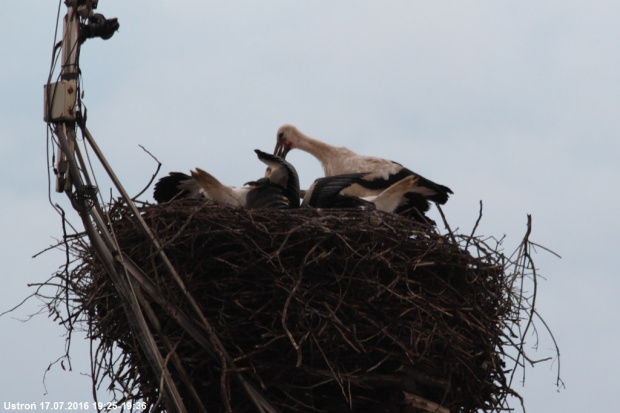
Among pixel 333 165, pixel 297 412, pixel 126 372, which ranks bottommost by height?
pixel 297 412

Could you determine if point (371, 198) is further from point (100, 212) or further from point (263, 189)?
point (100, 212)

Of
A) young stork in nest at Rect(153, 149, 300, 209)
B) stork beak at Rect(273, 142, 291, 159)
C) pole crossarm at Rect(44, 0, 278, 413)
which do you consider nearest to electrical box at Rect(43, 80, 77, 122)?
pole crossarm at Rect(44, 0, 278, 413)

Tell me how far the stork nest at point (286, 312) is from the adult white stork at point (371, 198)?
2.20ft

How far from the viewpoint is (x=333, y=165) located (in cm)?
834

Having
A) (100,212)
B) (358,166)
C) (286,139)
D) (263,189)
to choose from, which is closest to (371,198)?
(263,189)

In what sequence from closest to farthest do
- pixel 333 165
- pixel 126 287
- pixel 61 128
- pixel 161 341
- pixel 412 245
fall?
1. pixel 61 128
2. pixel 126 287
3. pixel 161 341
4. pixel 412 245
5. pixel 333 165

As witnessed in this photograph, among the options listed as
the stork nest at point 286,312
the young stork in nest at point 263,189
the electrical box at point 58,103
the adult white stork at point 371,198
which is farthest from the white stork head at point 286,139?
the electrical box at point 58,103

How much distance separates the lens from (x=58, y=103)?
4586mm

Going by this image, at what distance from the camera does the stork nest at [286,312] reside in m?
5.26

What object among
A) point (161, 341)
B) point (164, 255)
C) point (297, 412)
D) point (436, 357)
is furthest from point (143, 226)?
point (436, 357)

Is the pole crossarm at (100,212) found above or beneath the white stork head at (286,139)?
beneath

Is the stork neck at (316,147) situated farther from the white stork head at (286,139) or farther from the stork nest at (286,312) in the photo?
the stork nest at (286,312)

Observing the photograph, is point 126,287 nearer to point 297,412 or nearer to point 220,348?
point 220,348

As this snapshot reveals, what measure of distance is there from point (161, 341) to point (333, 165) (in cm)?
330
